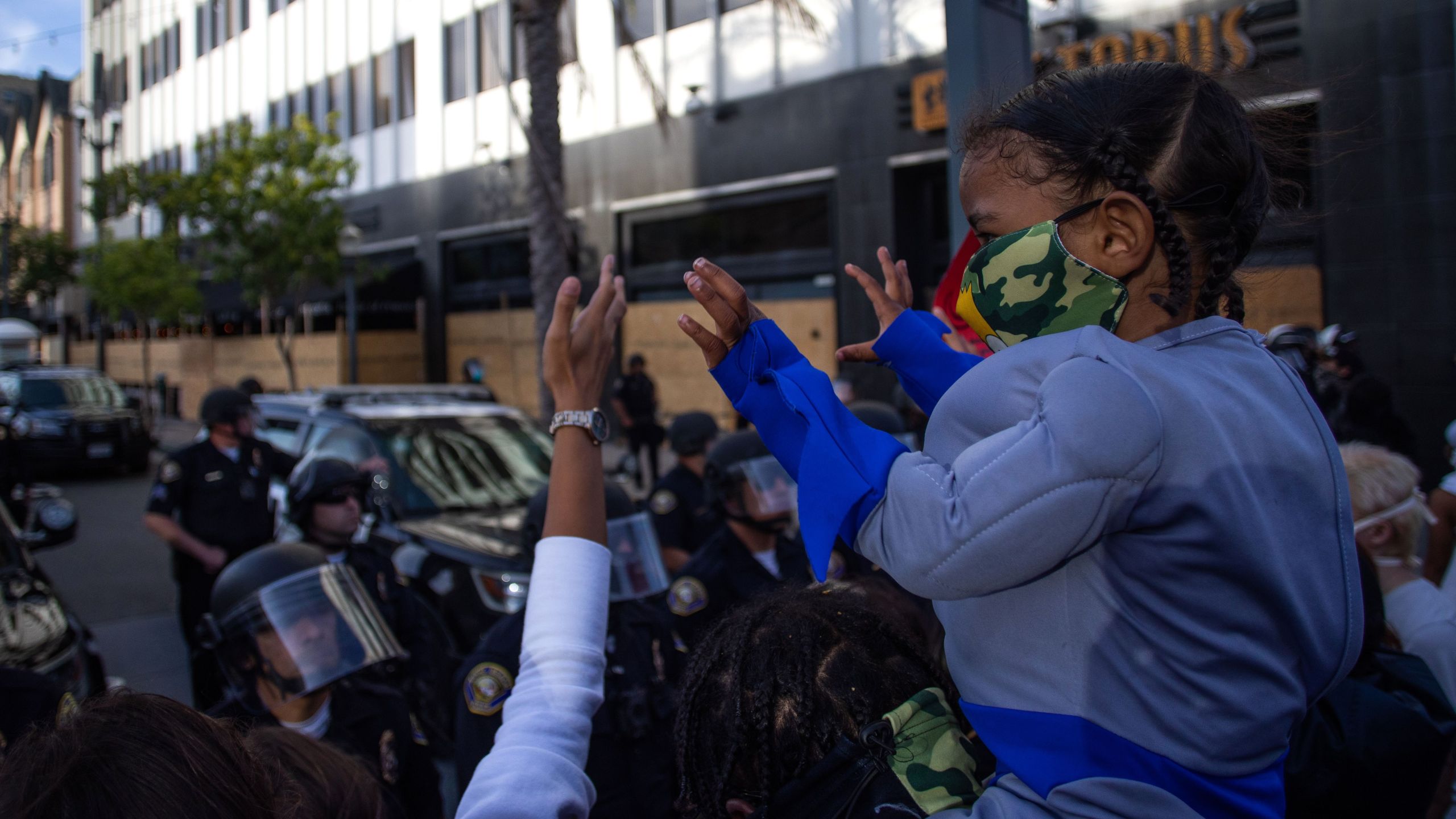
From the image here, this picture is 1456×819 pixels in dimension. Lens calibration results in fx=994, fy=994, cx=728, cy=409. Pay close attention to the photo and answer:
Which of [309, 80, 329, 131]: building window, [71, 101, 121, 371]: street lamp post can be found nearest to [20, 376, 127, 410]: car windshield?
[71, 101, 121, 371]: street lamp post

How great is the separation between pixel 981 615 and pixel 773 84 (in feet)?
49.7

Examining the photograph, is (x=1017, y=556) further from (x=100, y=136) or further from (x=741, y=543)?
(x=100, y=136)

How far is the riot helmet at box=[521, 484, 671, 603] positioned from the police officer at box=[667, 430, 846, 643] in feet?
0.39

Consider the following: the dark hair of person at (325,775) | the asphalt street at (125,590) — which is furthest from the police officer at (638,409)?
the dark hair of person at (325,775)

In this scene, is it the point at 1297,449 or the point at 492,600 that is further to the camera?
the point at 492,600

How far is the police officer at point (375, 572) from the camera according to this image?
3.98 metres

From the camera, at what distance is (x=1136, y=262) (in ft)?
3.97

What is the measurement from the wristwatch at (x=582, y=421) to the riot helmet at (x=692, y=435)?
474cm

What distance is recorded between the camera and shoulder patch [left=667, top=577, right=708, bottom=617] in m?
3.67

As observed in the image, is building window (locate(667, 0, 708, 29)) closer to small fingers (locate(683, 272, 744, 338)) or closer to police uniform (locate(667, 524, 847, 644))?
police uniform (locate(667, 524, 847, 644))

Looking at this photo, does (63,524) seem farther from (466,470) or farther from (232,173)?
(232,173)

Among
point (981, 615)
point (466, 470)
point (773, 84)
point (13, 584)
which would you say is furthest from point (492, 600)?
point (773, 84)

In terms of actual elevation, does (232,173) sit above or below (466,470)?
above

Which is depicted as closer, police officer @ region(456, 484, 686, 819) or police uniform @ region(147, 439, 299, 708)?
police officer @ region(456, 484, 686, 819)
